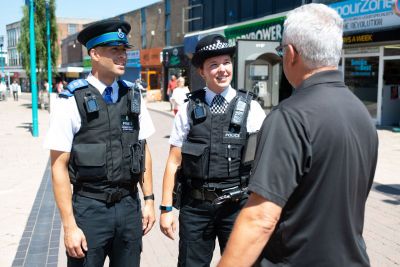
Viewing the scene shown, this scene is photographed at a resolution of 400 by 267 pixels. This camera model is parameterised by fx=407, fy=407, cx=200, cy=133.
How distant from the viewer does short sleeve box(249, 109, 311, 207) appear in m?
1.42

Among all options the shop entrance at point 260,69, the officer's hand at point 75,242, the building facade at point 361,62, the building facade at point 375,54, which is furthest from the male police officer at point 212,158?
the building facade at point 375,54

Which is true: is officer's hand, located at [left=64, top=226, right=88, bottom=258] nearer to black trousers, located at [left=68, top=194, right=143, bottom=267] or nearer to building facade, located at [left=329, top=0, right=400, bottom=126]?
black trousers, located at [left=68, top=194, right=143, bottom=267]

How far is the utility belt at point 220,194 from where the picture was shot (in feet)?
8.47

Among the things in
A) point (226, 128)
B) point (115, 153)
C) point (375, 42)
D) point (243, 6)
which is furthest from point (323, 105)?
point (243, 6)

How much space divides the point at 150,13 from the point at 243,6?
1360 centimetres

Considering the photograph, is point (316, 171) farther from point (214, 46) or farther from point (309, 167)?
point (214, 46)

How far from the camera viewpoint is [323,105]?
1.46 metres

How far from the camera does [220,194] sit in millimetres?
2594

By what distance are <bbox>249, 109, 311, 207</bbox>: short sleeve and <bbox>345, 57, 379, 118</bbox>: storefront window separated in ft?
42.8

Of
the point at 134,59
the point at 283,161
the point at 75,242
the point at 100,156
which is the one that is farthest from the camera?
the point at 134,59

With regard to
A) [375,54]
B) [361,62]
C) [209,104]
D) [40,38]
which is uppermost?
[40,38]

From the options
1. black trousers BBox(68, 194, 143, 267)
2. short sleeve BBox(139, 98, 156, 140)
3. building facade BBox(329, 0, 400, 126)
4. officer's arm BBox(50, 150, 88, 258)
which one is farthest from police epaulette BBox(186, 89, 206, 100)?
building facade BBox(329, 0, 400, 126)

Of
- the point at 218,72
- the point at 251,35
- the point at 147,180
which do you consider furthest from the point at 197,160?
the point at 251,35

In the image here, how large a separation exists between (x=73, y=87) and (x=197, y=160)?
88 centimetres
